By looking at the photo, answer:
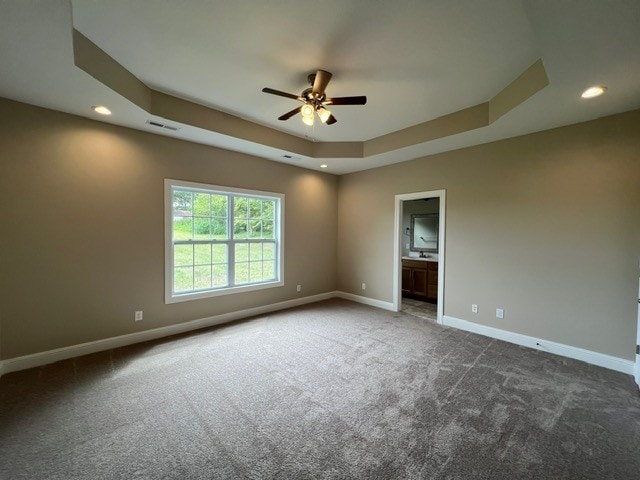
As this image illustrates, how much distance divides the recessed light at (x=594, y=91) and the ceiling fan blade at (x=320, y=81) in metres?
2.28

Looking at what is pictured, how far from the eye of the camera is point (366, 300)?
212 inches

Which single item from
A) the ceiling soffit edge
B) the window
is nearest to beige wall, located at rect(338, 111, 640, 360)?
the ceiling soffit edge

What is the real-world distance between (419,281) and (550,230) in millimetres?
2662

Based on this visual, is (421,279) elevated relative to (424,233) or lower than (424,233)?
lower

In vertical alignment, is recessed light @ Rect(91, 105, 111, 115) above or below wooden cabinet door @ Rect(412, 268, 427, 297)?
above

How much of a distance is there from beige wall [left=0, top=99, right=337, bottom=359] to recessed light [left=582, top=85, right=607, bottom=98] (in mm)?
4257

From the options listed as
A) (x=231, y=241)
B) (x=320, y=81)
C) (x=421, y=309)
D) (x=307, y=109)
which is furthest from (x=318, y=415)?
(x=421, y=309)

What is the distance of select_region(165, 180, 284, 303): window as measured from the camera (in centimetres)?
378

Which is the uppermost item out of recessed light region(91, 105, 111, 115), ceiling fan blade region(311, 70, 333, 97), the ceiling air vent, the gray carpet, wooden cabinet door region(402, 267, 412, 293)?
ceiling fan blade region(311, 70, 333, 97)

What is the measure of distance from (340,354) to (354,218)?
307 cm

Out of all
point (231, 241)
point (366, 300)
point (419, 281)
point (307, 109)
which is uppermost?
point (307, 109)

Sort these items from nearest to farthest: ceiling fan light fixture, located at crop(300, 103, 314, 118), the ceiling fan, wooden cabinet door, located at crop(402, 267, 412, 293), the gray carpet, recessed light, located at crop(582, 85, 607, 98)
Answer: the gray carpet < recessed light, located at crop(582, 85, 607, 98) < the ceiling fan < ceiling fan light fixture, located at crop(300, 103, 314, 118) < wooden cabinet door, located at crop(402, 267, 412, 293)

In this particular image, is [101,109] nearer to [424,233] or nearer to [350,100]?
[350,100]

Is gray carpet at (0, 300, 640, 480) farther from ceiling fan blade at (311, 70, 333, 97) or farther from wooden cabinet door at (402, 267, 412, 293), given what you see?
ceiling fan blade at (311, 70, 333, 97)
